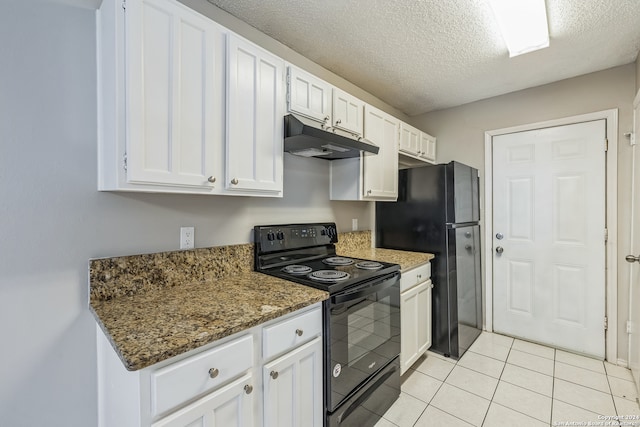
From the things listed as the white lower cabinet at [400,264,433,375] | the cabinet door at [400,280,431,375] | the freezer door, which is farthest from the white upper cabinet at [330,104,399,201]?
the cabinet door at [400,280,431,375]

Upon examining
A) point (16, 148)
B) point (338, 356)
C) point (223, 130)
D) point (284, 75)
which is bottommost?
point (338, 356)

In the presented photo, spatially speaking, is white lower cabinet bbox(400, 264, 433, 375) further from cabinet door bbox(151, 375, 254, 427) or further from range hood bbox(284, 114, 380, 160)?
cabinet door bbox(151, 375, 254, 427)

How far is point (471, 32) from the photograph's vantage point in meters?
1.90

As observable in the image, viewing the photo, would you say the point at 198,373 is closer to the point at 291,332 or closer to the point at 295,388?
the point at 291,332

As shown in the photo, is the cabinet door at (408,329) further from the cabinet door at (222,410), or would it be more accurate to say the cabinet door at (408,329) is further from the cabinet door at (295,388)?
the cabinet door at (222,410)

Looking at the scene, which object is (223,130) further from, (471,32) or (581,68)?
(581,68)

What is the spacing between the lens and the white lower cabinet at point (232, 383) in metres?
0.87

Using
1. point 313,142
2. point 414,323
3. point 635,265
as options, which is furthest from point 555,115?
point 313,142

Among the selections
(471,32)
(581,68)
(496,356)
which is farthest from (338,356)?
(581,68)

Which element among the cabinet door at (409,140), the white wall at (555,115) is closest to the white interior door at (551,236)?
the white wall at (555,115)

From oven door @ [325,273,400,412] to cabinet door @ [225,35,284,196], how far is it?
733 mm

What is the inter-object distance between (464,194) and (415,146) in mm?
694

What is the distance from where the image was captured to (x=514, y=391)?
2.05m

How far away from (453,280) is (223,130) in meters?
2.21
